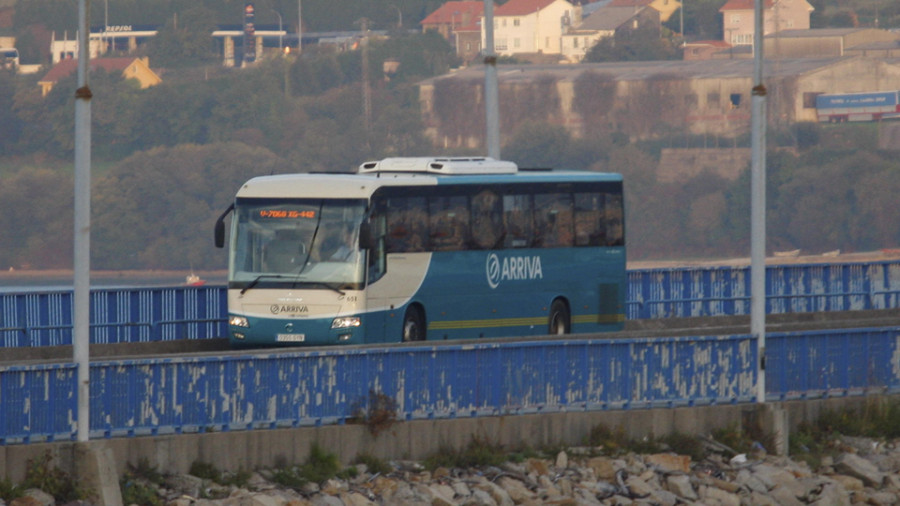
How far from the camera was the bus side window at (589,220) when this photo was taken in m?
28.6

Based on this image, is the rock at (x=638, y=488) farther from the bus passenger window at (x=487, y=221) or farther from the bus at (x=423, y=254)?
the bus passenger window at (x=487, y=221)

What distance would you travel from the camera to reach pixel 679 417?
67.8ft

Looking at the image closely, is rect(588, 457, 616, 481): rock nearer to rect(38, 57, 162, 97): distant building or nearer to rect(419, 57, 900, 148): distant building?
rect(419, 57, 900, 148): distant building

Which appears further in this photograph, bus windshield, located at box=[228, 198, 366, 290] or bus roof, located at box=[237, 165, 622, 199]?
bus roof, located at box=[237, 165, 622, 199]

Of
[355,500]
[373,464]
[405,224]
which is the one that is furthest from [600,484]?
[405,224]

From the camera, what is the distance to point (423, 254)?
25.6m

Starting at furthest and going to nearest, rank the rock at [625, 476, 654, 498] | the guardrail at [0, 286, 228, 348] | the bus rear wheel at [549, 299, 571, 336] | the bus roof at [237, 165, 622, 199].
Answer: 1. the bus rear wheel at [549, 299, 571, 336]
2. the guardrail at [0, 286, 228, 348]
3. the bus roof at [237, 165, 622, 199]
4. the rock at [625, 476, 654, 498]

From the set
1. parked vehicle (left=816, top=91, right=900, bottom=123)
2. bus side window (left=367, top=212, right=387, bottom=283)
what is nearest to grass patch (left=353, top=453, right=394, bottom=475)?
bus side window (left=367, top=212, right=387, bottom=283)

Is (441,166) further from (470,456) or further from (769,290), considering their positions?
(769,290)

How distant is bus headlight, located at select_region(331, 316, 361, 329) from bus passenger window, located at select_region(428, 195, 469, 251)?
92.6 inches

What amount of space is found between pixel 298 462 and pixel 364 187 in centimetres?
805

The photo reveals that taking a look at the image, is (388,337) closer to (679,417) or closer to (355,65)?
(679,417)

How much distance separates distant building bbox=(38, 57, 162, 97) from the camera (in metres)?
182

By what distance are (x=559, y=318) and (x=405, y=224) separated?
4.26 meters
